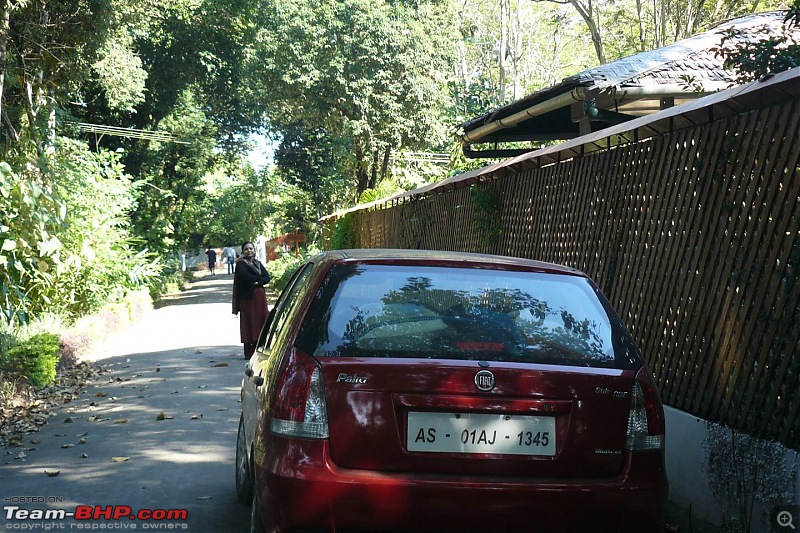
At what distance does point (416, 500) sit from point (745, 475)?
2457 mm

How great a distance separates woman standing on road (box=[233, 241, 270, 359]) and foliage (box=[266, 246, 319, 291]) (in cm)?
2122

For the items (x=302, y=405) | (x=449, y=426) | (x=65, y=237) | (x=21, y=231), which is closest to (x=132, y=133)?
(x=65, y=237)

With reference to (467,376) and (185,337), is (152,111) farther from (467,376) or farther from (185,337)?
(467,376)

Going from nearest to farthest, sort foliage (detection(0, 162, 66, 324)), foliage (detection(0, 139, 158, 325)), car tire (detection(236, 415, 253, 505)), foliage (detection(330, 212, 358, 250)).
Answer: car tire (detection(236, 415, 253, 505))
foliage (detection(0, 162, 66, 324))
foliage (detection(0, 139, 158, 325))
foliage (detection(330, 212, 358, 250))

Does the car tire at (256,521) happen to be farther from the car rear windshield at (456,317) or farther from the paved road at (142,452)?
the paved road at (142,452)

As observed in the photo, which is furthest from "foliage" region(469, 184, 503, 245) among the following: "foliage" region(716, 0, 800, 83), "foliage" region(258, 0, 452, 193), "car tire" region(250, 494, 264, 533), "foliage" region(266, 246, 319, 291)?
"foliage" region(258, 0, 452, 193)

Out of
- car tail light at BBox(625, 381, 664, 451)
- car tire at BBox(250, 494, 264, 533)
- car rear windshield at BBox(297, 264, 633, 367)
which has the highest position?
→ car rear windshield at BBox(297, 264, 633, 367)

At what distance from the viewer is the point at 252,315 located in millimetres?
13484

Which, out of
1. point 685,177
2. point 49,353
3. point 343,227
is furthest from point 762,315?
point 343,227

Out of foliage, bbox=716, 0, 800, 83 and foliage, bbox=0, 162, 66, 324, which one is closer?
foliage, bbox=716, 0, 800, 83

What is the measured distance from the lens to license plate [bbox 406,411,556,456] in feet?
13.2

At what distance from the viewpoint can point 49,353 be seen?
12742 mm

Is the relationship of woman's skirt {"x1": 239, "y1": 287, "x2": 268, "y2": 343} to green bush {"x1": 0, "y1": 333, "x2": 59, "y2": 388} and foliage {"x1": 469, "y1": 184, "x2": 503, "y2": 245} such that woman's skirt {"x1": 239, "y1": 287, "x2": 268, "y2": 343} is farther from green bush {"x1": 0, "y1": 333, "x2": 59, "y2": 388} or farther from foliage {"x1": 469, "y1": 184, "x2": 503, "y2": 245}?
foliage {"x1": 469, "y1": 184, "x2": 503, "y2": 245}

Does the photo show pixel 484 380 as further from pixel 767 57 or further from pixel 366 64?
pixel 366 64
